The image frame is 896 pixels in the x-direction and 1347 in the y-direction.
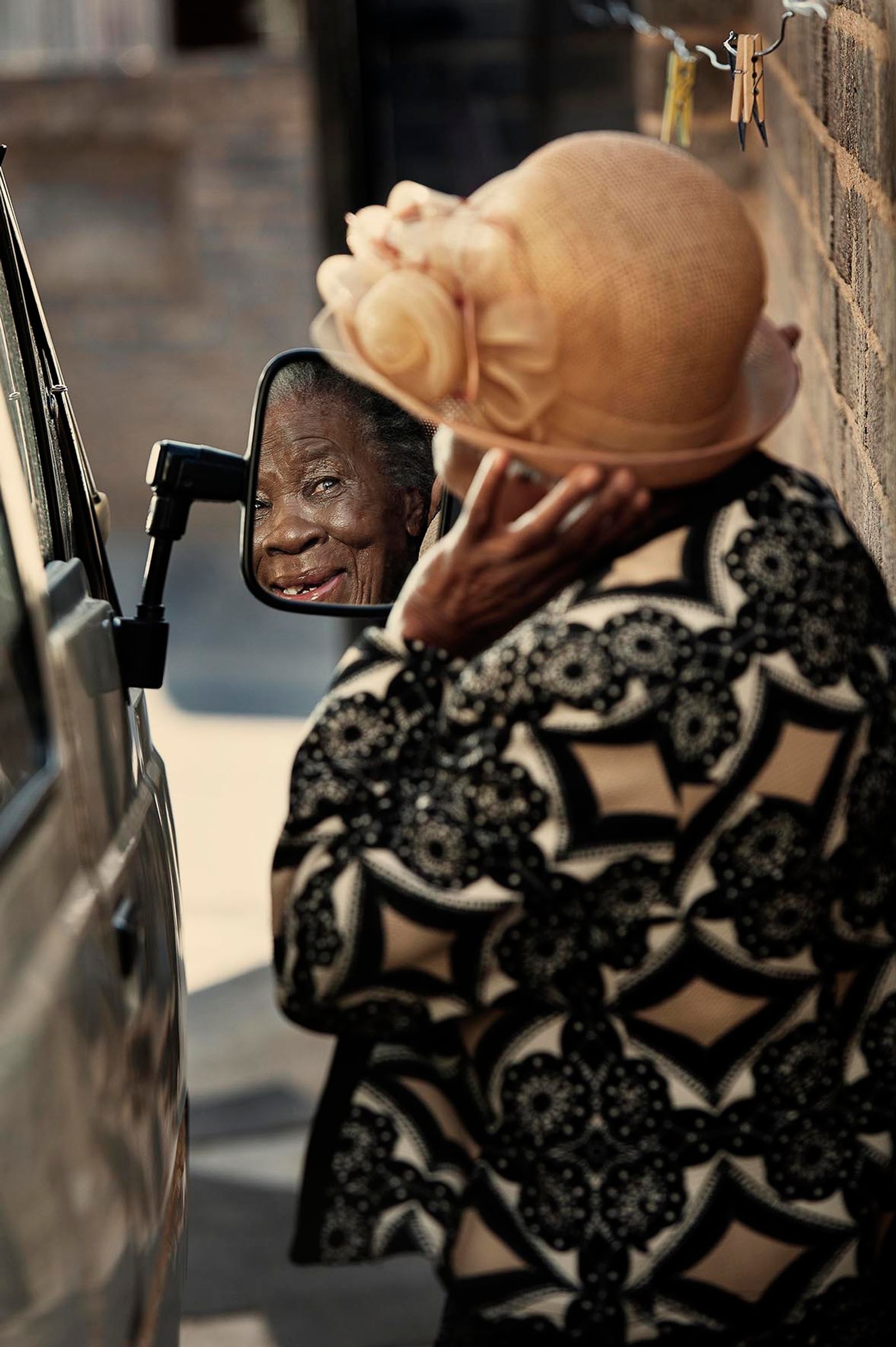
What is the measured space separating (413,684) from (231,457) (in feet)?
1.60

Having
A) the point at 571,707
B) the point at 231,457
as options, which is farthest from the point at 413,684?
the point at 231,457

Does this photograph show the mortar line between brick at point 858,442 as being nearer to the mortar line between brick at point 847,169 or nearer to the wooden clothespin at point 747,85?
the mortar line between brick at point 847,169

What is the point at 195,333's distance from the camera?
35.6ft

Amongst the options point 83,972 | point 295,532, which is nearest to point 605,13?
point 295,532

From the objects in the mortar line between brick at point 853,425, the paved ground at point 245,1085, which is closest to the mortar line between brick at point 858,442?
the mortar line between brick at point 853,425

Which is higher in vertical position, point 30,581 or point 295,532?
point 30,581

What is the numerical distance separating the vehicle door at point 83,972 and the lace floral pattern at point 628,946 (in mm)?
160

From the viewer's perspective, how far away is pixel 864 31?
2150 millimetres

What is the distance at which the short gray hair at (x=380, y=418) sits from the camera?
6.25 ft

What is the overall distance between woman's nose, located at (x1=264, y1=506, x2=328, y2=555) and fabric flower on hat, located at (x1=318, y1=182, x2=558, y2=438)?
437mm

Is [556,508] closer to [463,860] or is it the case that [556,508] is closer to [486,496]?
[486,496]

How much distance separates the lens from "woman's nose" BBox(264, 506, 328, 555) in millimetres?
1861

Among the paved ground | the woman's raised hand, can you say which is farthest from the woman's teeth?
the paved ground

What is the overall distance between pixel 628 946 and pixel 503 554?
0.33m
